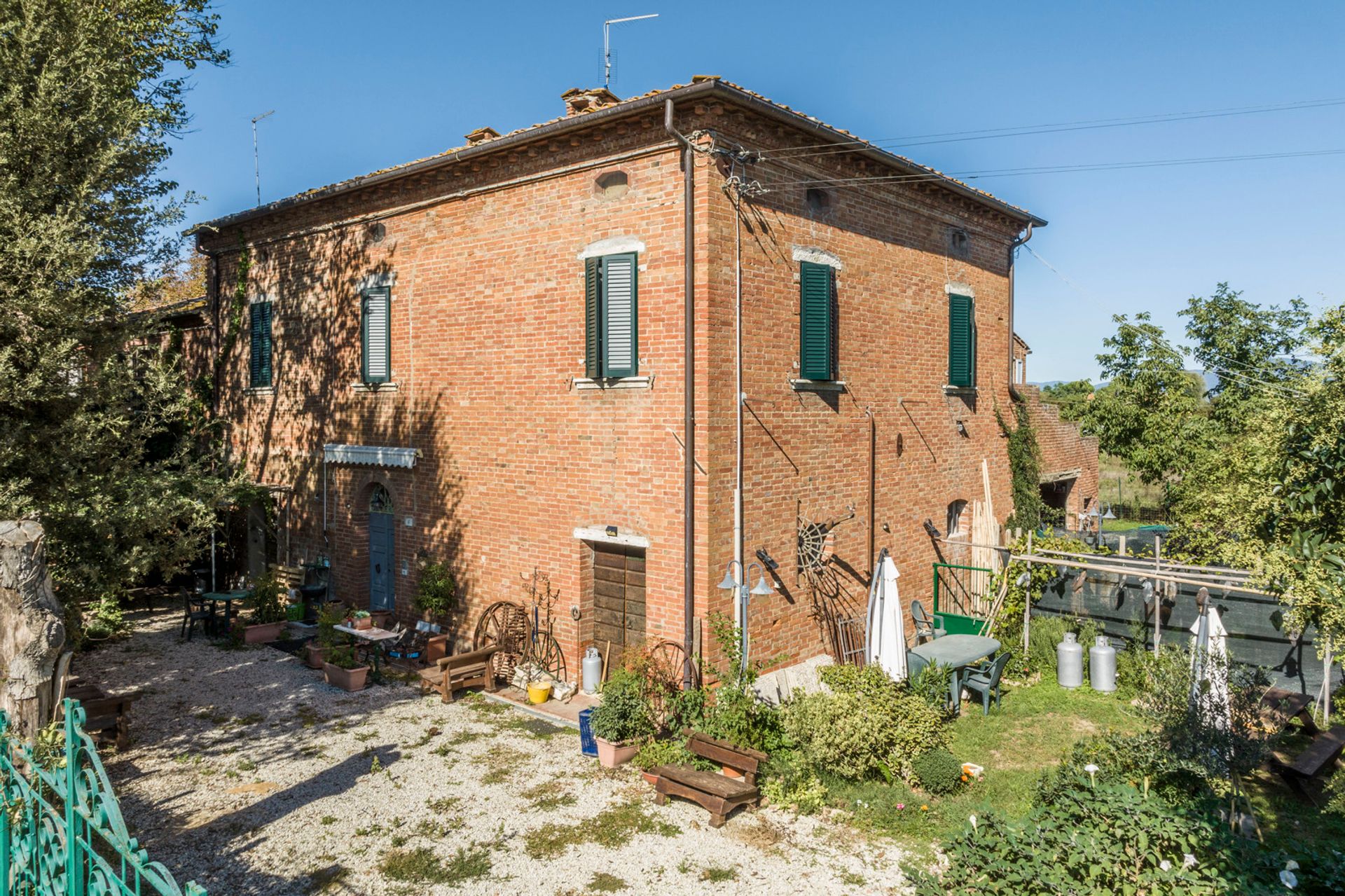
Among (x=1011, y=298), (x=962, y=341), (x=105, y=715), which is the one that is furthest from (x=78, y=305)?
(x=1011, y=298)

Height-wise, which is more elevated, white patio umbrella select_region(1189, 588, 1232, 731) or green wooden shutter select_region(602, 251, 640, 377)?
green wooden shutter select_region(602, 251, 640, 377)

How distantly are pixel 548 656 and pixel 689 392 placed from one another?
14.9 feet

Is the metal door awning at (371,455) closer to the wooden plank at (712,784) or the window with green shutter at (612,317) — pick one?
the window with green shutter at (612,317)

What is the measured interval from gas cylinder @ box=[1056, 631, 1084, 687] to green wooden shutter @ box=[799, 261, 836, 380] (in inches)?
213

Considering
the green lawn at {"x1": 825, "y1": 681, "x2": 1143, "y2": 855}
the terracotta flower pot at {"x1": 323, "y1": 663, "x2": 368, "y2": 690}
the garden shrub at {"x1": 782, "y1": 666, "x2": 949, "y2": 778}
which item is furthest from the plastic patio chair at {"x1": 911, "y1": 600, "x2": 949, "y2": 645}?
the terracotta flower pot at {"x1": 323, "y1": 663, "x2": 368, "y2": 690}

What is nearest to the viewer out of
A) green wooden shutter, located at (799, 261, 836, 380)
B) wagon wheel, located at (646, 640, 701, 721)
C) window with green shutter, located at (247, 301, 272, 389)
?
wagon wheel, located at (646, 640, 701, 721)

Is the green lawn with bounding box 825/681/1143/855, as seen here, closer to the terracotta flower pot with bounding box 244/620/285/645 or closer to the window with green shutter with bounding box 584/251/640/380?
the window with green shutter with bounding box 584/251/640/380

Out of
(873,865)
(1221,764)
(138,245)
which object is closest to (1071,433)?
(1221,764)

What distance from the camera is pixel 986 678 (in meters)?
11.0

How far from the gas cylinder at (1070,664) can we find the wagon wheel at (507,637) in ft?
26.2

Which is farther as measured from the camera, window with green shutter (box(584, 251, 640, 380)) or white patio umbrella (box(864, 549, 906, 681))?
window with green shutter (box(584, 251, 640, 380))

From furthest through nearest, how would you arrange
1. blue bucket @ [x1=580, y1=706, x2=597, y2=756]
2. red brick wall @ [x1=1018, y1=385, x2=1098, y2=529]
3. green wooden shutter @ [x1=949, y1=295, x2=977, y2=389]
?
red brick wall @ [x1=1018, y1=385, x2=1098, y2=529]
green wooden shutter @ [x1=949, y1=295, x2=977, y2=389]
blue bucket @ [x1=580, y1=706, x2=597, y2=756]

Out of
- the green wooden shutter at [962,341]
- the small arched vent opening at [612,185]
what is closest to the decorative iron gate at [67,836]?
the small arched vent opening at [612,185]

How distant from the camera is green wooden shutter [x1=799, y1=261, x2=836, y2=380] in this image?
11.2 m
